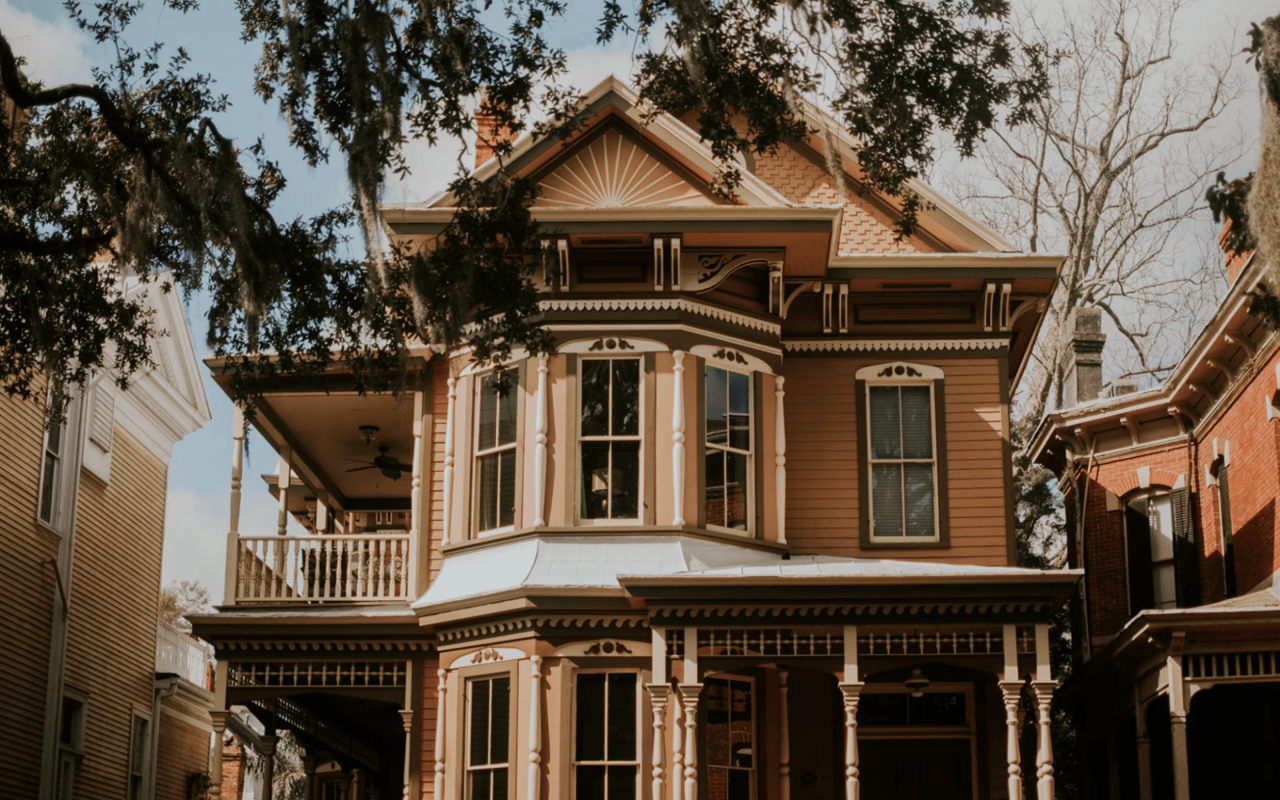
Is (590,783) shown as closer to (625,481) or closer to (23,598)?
(625,481)

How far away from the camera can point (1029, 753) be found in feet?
80.7

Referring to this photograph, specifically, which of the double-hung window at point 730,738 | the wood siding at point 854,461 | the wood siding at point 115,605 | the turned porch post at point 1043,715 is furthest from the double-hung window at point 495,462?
the wood siding at point 115,605

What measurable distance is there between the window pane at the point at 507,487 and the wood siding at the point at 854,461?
3176 millimetres

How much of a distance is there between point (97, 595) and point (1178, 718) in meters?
15.5

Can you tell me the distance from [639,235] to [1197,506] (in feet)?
28.5

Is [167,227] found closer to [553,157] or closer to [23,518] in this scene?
[553,157]

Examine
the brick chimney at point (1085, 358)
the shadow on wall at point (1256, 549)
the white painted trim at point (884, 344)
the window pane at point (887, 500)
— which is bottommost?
the shadow on wall at point (1256, 549)

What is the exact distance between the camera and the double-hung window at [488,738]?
1625cm

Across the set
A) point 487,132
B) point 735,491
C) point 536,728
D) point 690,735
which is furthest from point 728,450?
point 487,132

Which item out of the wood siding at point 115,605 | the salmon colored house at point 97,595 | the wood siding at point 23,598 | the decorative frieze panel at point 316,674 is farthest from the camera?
the wood siding at point 115,605

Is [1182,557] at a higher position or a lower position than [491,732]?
higher

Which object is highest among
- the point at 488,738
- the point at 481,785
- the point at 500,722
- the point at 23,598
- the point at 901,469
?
the point at 901,469

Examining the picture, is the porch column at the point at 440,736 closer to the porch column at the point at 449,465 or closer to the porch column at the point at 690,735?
the porch column at the point at 449,465

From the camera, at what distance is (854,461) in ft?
59.5
